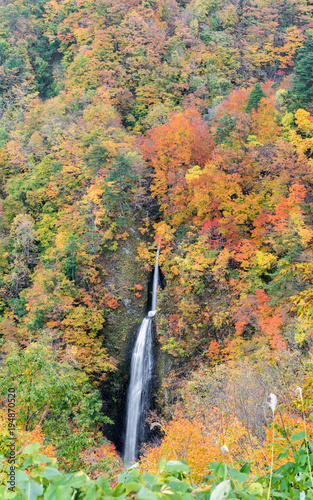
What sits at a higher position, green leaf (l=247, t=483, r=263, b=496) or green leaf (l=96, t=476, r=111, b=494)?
green leaf (l=96, t=476, r=111, b=494)

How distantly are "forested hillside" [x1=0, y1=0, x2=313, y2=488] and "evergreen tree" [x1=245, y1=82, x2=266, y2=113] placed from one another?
0.08 m

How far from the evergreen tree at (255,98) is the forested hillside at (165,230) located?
0.08m

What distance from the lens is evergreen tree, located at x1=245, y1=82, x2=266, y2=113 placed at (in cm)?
1972

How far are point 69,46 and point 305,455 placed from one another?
149 ft

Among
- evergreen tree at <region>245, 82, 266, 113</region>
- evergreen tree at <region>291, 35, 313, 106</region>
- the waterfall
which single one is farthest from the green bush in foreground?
evergreen tree at <region>245, 82, 266, 113</region>

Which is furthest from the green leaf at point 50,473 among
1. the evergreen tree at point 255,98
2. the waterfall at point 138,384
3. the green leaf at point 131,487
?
the evergreen tree at point 255,98

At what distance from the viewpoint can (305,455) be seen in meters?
A: 1.84

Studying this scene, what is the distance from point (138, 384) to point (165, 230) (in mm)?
9222

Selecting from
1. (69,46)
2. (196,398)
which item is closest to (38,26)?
(69,46)

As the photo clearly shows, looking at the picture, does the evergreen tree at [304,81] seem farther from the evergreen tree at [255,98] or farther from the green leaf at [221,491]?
the green leaf at [221,491]

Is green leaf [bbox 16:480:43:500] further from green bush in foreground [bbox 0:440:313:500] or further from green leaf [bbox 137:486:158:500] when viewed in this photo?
green leaf [bbox 137:486:158:500]

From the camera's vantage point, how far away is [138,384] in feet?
60.5

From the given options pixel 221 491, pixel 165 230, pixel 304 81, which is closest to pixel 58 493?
pixel 221 491

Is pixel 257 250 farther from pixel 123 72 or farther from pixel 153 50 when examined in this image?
pixel 153 50
